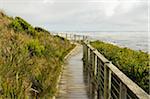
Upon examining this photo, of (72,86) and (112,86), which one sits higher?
(112,86)

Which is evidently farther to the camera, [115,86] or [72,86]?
[72,86]

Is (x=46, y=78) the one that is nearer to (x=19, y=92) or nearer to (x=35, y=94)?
(x=35, y=94)

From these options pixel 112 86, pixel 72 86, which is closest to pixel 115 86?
pixel 112 86

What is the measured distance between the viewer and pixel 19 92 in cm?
603

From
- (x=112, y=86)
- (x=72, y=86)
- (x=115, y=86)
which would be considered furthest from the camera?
(x=72, y=86)

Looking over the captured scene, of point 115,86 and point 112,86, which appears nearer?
point 115,86

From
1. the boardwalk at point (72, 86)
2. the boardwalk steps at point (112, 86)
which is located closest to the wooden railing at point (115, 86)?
the boardwalk steps at point (112, 86)

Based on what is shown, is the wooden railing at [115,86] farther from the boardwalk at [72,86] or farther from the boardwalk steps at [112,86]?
the boardwalk at [72,86]

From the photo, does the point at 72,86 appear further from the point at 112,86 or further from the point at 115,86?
the point at 115,86

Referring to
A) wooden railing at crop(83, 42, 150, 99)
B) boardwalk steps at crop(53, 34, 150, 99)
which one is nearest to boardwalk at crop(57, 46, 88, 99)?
boardwalk steps at crop(53, 34, 150, 99)

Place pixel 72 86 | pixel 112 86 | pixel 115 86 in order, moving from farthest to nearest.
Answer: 1. pixel 72 86
2. pixel 112 86
3. pixel 115 86

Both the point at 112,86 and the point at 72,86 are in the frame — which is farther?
the point at 72,86

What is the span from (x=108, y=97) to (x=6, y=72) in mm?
1947

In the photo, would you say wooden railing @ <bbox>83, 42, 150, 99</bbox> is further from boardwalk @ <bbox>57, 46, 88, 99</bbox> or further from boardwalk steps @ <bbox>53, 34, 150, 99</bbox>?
boardwalk @ <bbox>57, 46, 88, 99</bbox>
